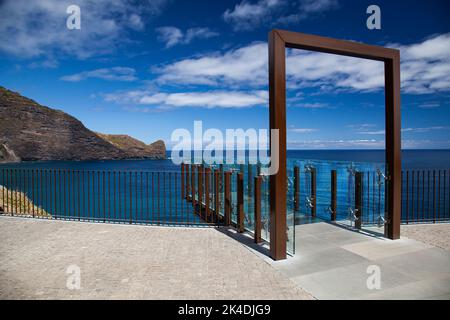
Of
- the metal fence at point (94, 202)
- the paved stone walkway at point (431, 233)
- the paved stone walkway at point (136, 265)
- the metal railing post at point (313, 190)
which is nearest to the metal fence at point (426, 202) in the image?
the paved stone walkway at point (431, 233)

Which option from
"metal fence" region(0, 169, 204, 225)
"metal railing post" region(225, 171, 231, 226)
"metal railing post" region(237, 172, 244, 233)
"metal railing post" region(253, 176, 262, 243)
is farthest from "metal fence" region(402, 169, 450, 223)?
"metal fence" region(0, 169, 204, 225)

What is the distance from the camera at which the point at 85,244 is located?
5.93 m

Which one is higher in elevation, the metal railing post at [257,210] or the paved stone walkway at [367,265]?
the metal railing post at [257,210]

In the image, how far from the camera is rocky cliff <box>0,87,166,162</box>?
104 metres

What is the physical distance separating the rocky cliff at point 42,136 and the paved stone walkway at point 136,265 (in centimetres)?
11285

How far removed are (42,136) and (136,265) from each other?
129999 mm

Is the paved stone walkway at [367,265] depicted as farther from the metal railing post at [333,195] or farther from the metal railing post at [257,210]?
the metal railing post at [333,195]

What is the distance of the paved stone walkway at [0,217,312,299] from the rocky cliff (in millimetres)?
112848

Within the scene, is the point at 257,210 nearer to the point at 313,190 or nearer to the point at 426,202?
the point at 313,190

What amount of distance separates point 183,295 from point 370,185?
5.86 m

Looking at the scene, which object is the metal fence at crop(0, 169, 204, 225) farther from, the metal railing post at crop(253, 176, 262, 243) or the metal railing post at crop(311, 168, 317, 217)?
the metal railing post at crop(311, 168, 317, 217)

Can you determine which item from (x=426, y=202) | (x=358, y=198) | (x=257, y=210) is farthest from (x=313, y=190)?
(x=426, y=202)

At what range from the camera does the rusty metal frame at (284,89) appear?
479cm

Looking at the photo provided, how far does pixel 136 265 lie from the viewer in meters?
4.73
